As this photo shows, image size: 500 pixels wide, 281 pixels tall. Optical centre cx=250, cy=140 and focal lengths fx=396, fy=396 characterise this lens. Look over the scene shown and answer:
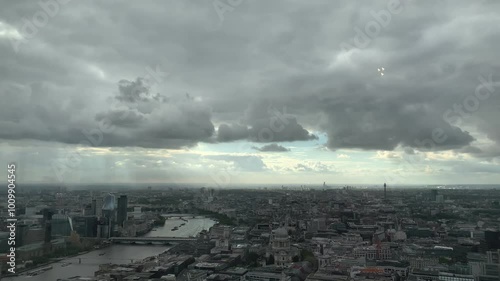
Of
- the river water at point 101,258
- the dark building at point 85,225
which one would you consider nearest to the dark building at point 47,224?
the river water at point 101,258

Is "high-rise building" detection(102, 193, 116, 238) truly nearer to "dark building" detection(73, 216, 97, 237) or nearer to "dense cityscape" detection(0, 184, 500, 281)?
"dense cityscape" detection(0, 184, 500, 281)

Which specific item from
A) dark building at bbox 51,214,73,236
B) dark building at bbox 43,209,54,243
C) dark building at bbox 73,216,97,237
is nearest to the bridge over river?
dark building at bbox 73,216,97,237

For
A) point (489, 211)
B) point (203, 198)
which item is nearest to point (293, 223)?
point (489, 211)

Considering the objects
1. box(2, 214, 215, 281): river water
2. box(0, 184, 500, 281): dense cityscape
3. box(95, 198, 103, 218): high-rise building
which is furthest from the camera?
box(95, 198, 103, 218): high-rise building

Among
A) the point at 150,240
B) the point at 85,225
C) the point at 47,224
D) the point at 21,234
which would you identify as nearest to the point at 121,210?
the point at 85,225

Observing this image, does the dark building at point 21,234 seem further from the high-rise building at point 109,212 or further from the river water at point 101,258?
the high-rise building at point 109,212

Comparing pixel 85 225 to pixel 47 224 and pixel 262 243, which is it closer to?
pixel 47 224
